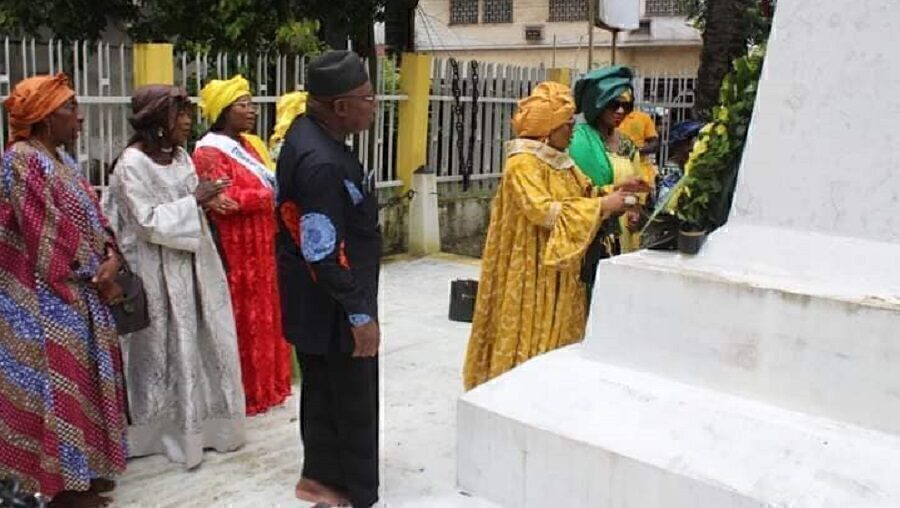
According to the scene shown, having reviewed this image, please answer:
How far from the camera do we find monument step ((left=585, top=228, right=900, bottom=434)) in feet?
7.95

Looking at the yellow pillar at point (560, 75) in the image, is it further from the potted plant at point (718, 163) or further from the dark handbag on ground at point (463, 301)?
the potted plant at point (718, 163)

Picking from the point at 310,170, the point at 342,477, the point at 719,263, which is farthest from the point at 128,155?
the point at 719,263

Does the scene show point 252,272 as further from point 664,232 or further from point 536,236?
point 664,232

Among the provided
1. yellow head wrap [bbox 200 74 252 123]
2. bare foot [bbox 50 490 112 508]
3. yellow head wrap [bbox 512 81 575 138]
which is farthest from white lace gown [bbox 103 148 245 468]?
yellow head wrap [bbox 512 81 575 138]

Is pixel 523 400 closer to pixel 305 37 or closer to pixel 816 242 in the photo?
pixel 816 242

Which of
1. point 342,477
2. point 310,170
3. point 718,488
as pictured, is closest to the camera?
point 718,488

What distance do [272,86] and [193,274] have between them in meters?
4.23

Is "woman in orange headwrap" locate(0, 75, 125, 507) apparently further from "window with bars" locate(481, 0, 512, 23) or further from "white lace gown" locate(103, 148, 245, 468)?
"window with bars" locate(481, 0, 512, 23)

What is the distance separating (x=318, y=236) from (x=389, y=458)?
1.35 meters

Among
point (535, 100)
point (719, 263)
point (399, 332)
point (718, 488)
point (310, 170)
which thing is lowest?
point (399, 332)

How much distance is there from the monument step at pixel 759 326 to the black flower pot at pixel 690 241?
35 millimetres

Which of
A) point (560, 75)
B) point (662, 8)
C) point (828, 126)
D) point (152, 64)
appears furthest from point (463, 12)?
point (828, 126)

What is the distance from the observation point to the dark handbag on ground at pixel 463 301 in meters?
6.50

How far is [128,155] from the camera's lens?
12.1ft
